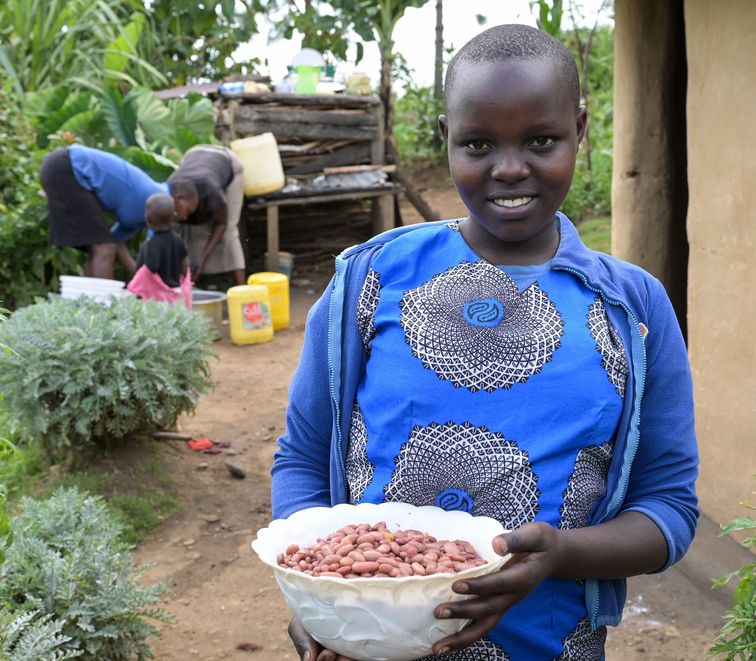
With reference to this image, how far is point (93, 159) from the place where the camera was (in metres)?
7.14

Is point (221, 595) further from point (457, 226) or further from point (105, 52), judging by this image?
point (105, 52)

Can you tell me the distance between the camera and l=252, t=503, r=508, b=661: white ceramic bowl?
119cm

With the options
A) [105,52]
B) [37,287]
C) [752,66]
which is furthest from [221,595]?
[105,52]

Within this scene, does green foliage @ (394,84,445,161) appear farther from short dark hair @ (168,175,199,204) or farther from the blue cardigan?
the blue cardigan

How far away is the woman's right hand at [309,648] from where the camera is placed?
1.29 m

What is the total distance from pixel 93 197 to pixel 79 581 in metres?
4.79

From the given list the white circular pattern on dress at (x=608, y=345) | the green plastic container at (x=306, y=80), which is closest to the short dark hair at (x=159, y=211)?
the green plastic container at (x=306, y=80)

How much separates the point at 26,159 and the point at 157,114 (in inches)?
70.3

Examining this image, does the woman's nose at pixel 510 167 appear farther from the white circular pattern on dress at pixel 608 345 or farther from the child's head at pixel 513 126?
the white circular pattern on dress at pixel 608 345

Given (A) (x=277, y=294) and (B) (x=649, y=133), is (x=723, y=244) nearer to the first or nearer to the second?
(B) (x=649, y=133)

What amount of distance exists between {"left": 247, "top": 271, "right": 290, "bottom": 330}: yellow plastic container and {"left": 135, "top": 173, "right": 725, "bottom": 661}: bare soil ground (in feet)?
5.37

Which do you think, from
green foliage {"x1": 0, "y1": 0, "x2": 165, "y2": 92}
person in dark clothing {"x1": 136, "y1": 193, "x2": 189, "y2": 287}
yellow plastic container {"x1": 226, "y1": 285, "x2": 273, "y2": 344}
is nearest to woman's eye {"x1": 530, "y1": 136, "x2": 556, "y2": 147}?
person in dark clothing {"x1": 136, "y1": 193, "x2": 189, "y2": 287}

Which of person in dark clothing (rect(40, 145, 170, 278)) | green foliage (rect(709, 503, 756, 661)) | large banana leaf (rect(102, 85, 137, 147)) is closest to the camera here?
green foliage (rect(709, 503, 756, 661))

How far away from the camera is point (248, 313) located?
750cm
